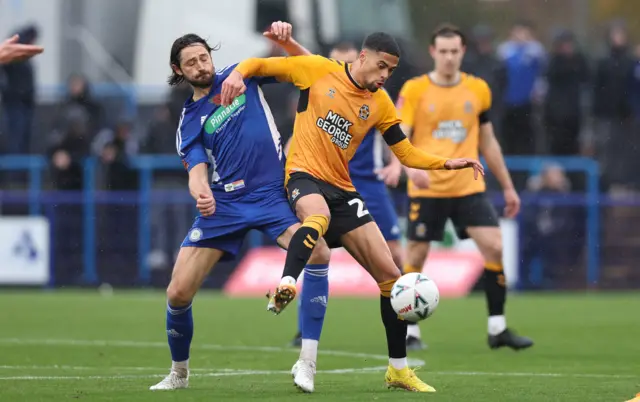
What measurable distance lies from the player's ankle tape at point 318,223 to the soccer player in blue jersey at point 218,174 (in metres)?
0.41

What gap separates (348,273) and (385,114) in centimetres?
1180

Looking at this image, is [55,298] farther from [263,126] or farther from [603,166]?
[263,126]

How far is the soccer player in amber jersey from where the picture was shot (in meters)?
8.71

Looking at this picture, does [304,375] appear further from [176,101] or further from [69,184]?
[69,184]

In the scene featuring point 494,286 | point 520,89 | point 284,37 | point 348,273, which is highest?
point 284,37

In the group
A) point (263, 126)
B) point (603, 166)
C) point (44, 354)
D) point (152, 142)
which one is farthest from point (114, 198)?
point (263, 126)

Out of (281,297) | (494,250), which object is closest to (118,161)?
(494,250)

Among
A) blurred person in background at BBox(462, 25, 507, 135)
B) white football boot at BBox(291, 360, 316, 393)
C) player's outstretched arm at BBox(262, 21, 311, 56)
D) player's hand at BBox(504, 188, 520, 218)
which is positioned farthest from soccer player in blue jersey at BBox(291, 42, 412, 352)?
blurred person in background at BBox(462, 25, 507, 135)

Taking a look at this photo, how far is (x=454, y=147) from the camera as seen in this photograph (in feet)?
40.5

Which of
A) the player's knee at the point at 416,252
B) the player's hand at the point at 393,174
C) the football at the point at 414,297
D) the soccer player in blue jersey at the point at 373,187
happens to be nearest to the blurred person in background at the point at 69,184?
the soccer player in blue jersey at the point at 373,187

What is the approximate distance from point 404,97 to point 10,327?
5492 millimetres

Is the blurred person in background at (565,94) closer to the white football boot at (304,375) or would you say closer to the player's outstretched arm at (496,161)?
the player's outstretched arm at (496,161)

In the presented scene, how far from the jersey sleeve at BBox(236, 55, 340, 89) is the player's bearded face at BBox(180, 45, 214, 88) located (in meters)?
0.28

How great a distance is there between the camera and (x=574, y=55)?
21.2 meters
